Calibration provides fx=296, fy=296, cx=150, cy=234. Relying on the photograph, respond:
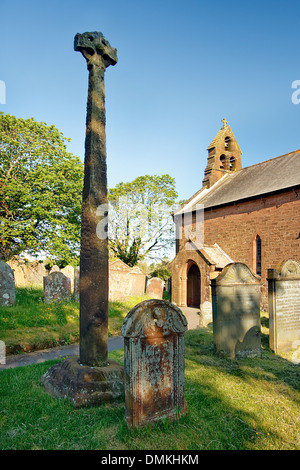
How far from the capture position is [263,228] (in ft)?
54.1

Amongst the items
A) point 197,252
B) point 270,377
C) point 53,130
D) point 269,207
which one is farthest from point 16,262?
point 270,377

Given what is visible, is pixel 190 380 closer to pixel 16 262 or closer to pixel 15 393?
pixel 15 393

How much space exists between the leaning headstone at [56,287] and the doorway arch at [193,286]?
30.8 feet

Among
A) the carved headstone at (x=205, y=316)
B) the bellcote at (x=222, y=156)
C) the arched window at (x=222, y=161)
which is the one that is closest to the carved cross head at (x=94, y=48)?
Result: the carved headstone at (x=205, y=316)

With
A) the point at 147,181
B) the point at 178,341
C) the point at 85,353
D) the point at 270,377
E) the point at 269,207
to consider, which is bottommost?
the point at 270,377

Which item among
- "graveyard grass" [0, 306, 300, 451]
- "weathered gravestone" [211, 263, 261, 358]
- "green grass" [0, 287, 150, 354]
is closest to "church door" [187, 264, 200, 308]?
"green grass" [0, 287, 150, 354]

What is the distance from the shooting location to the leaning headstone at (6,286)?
966 centimetres

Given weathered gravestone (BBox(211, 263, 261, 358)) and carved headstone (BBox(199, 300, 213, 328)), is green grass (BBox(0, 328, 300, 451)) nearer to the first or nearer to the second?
weathered gravestone (BBox(211, 263, 261, 358))

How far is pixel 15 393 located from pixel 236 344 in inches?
184

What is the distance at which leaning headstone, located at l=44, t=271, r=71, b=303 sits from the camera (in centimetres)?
1113

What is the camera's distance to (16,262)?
59.4 ft

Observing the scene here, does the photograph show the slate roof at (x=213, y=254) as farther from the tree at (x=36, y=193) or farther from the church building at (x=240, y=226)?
the tree at (x=36, y=193)

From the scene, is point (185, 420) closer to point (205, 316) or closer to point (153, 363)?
point (153, 363)

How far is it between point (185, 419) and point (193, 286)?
1590 cm
